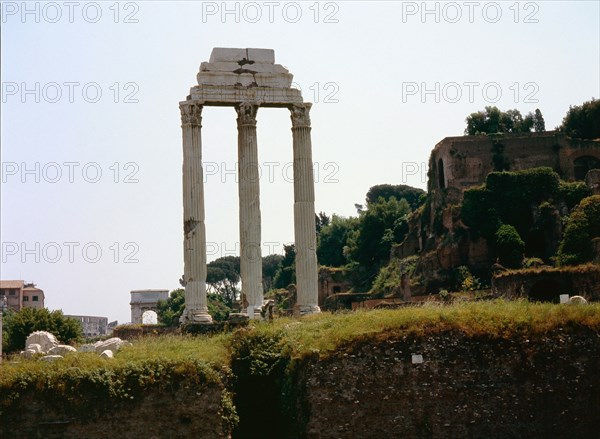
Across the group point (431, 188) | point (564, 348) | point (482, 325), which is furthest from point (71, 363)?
point (431, 188)

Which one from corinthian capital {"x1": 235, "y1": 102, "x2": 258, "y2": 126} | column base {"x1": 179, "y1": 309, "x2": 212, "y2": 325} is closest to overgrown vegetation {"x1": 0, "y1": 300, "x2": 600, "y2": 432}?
column base {"x1": 179, "y1": 309, "x2": 212, "y2": 325}

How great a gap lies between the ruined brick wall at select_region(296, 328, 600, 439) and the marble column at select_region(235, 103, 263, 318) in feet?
40.2

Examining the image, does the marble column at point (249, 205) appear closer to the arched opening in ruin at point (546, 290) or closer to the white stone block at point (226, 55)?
the white stone block at point (226, 55)

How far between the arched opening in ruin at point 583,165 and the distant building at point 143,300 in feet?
175

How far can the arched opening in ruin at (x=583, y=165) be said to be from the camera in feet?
242

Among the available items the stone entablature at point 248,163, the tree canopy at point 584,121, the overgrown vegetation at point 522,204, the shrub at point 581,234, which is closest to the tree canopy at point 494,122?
the tree canopy at point 584,121

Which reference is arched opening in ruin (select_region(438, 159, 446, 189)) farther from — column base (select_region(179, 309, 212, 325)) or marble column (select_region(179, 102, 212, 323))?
column base (select_region(179, 309, 212, 325))

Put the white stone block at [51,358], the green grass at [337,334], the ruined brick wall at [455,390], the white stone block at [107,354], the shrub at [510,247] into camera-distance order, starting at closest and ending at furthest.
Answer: the green grass at [337,334] → the ruined brick wall at [455,390] → the white stone block at [51,358] → the white stone block at [107,354] → the shrub at [510,247]

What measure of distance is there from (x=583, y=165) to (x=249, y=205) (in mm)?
41730

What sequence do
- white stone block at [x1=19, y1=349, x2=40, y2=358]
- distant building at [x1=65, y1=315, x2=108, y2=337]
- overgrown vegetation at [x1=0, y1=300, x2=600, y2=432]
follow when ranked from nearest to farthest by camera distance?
1. overgrown vegetation at [x1=0, y1=300, x2=600, y2=432]
2. white stone block at [x1=19, y1=349, x2=40, y2=358]
3. distant building at [x1=65, y1=315, x2=108, y2=337]

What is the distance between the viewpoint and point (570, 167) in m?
73.1

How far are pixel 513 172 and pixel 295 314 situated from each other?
3606cm

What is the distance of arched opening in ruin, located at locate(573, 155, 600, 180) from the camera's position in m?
73.6

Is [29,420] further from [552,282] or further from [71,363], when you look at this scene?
[552,282]
